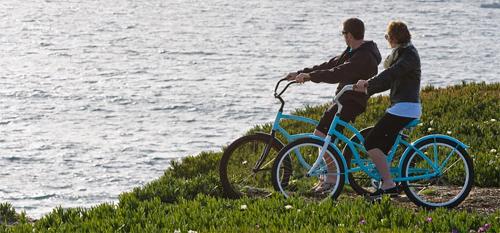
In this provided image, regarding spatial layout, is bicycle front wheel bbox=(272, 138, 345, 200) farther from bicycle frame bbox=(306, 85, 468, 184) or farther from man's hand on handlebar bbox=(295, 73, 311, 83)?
man's hand on handlebar bbox=(295, 73, 311, 83)

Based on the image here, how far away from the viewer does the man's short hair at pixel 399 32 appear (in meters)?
9.03

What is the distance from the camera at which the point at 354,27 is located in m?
9.48

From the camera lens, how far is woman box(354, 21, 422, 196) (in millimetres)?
9008

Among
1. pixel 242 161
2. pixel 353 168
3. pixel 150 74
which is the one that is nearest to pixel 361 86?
pixel 353 168

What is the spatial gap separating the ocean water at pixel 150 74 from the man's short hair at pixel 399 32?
5.56 m

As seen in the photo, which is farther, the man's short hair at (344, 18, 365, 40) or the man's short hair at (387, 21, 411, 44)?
the man's short hair at (344, 18, 365, 40)

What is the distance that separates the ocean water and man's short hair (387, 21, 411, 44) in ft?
18.2

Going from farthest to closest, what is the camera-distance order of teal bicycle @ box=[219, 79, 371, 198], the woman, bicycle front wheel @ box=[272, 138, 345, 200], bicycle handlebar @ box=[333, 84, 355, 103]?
teal bicycle @ box=[219, 79, 371, 198] → bicycle front wheel @ box=[272, 138, 345, 200] → bicycle handlebar @ box=[333, 84, 355, 103] → the woman

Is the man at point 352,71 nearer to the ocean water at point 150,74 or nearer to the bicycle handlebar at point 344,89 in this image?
the bicycle handlebar at point 344,89

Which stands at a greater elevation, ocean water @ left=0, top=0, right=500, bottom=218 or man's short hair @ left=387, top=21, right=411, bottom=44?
man's short hair @ left=387, top=21, right=411, bottom=44

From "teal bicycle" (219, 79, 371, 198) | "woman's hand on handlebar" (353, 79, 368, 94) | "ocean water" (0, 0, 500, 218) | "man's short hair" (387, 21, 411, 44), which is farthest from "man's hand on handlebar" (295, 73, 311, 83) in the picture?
"ocean water" (0, 0, 500, 218)

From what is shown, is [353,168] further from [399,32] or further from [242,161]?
[399,32]

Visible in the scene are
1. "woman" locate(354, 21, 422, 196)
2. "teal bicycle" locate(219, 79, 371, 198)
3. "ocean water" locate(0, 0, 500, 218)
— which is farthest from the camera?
"ocean water" locate(0, 0, 500, 218)

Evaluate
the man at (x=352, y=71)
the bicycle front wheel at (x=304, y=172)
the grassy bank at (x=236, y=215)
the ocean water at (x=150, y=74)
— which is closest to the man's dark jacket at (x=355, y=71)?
the man at (x=352, y=71)
